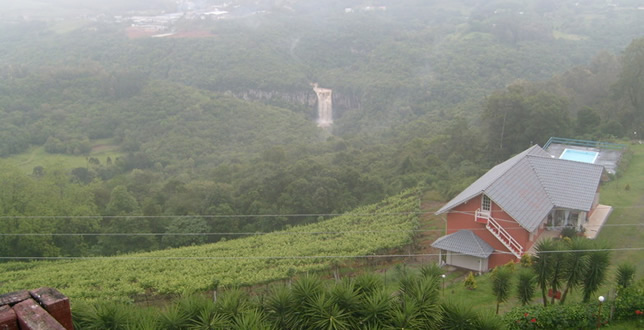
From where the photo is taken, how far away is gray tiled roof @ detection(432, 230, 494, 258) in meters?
19.5

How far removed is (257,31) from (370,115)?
4027 centimetres

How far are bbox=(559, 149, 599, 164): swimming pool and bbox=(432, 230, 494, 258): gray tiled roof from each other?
12.7m

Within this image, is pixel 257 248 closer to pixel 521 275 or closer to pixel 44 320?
pixel 521 275

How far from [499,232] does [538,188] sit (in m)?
2.82

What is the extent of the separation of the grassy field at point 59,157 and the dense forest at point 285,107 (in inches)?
26.3

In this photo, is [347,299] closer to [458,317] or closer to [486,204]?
[458,317]

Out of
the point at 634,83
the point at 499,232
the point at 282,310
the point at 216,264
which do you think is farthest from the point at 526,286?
the point at 634,83

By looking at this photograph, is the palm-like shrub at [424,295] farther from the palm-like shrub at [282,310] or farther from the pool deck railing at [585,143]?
the pool deck railing at [585,143]

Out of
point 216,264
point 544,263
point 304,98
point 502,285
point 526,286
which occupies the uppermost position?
point 544,263

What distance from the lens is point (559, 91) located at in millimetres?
45062

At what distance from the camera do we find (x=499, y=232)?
1975 centimetres

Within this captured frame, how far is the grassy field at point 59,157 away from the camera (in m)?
51.6

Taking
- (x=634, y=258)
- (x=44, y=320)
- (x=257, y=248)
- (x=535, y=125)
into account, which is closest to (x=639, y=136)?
(x=535, y=125)

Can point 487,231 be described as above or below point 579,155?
above
